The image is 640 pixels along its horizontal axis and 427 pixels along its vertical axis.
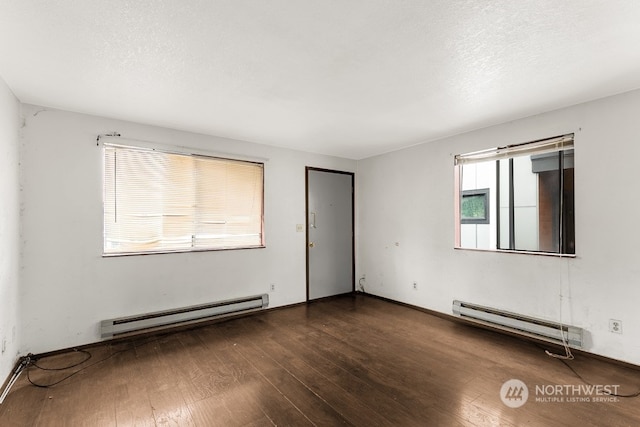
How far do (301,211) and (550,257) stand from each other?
3319mm

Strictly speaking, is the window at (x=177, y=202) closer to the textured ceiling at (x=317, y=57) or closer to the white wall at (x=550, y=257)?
the textured ceiling at (x=317, y=57)

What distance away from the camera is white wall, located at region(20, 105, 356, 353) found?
9.23ft

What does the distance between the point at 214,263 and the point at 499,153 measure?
3.97m

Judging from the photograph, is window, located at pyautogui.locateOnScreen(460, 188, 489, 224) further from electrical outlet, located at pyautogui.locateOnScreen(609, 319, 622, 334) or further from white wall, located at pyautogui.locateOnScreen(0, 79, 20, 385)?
white wall, located at pyautogui.locateOnScreen(0, 79, 20, 385)

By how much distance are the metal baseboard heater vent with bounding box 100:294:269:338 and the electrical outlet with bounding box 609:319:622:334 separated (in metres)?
3.88

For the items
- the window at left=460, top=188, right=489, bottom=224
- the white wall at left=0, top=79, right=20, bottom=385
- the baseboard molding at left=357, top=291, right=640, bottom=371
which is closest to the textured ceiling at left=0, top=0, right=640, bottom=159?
the white wall at left=0, top=79, right=20, bottom=385

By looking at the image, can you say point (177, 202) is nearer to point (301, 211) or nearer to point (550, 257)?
point (301, 211)

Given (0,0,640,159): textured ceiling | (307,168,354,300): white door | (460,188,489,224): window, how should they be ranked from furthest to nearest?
(307,168,354,300): white door → (460,188,489,224): window → (0,0,640,159): textured ceiling

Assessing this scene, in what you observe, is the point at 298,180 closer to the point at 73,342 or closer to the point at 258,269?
the point at 258,269

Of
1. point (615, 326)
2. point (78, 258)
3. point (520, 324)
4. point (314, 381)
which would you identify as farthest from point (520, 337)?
point (78, 258)

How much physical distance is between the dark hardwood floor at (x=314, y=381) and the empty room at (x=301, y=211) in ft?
0.07
